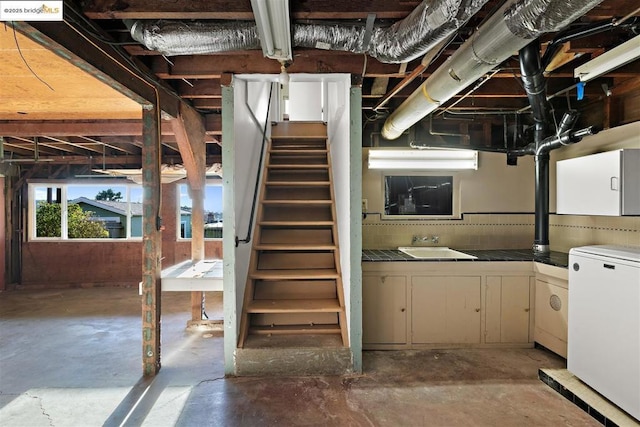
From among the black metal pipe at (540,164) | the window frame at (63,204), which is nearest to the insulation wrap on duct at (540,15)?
the black metal pipe at (540,164)

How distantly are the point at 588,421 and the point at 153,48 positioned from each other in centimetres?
361

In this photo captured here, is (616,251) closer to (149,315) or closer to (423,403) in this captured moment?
(423,403)

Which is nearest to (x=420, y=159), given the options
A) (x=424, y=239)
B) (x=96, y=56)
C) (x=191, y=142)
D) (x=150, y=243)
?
(x=424, y=239)

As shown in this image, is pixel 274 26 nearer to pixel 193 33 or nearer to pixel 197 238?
pixel 193 33

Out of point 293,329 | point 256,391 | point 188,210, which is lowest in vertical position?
point 256,391

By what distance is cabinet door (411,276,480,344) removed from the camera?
3.15 m

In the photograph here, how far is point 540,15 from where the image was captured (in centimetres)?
148

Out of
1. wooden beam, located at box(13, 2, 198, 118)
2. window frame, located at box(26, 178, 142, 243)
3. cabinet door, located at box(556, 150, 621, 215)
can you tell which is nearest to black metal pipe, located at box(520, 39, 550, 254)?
cabinet door, located at box(556, 150, 621, 215)

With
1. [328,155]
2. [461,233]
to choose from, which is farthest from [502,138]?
[328,155]

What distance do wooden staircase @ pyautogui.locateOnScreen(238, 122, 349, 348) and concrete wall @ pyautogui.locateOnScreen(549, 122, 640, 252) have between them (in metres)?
2.42

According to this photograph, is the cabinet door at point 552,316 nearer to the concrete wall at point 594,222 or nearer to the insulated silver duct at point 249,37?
the concrete wall at point 594,222

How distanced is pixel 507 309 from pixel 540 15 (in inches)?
103

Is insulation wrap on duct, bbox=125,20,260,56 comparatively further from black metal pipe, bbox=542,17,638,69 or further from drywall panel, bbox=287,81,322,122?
drywall panel, bbox=287,81,322,122

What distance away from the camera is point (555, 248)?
3.66m
